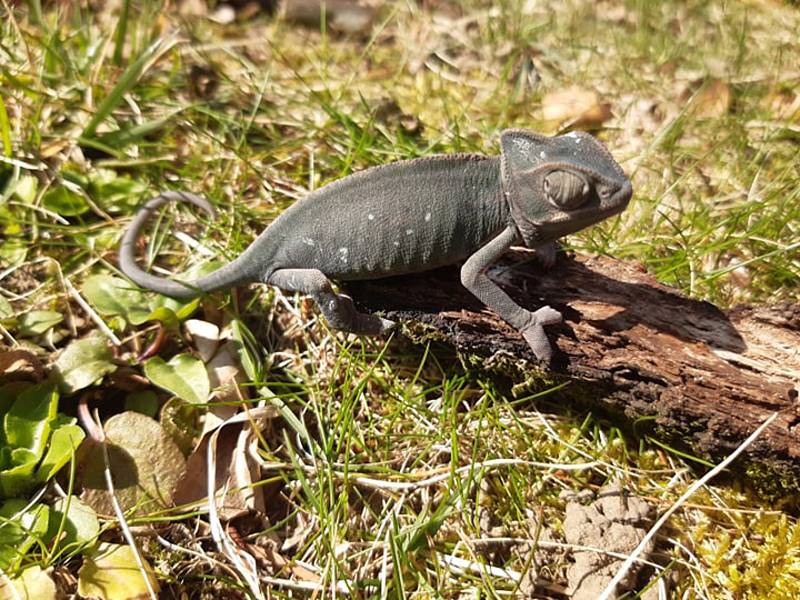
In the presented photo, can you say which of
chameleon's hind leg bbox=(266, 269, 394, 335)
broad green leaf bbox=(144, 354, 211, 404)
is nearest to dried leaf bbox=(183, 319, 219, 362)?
broad green leaf bbox=(144, 354, 211, 404)

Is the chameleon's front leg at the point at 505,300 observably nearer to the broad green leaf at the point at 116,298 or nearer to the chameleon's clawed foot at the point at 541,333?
the chameleon's clawed foot at the point at 541,333

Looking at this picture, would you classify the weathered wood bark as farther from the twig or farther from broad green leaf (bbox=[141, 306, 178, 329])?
broad green leaf (bbox=[141, 306, 178, 329])

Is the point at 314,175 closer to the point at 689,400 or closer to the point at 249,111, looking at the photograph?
the point at 249,111

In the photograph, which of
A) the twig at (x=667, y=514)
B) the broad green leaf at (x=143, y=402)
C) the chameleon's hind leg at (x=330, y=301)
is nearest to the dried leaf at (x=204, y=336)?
the broad green leaf at (x=143, y=402)

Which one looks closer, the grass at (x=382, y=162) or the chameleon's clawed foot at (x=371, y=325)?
the grass at (x=382, y=162)

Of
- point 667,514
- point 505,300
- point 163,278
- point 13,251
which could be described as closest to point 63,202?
point 13,251

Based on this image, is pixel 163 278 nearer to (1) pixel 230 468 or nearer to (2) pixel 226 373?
(2) pixel 226 373
